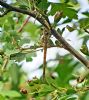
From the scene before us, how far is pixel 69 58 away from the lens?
2453mm

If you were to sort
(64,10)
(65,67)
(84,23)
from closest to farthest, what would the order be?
(64,10)
(84,23)
(65,67)

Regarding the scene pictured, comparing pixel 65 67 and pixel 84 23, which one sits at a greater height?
pixel 84 23

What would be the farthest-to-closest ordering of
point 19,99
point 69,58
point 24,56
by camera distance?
point 19,99
point 69,58
point 24,56

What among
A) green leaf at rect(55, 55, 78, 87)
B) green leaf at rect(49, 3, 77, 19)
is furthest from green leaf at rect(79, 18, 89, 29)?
green leaf at rect(55, 55, 78, 87)

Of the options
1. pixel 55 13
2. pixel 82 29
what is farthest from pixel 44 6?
pixel 82 29

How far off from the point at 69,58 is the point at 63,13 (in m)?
0.96

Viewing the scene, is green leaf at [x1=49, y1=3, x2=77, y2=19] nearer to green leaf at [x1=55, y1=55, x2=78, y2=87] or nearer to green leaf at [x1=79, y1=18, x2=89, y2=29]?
green leaf at [x1=79, y1=18, x2=89, y2=29]

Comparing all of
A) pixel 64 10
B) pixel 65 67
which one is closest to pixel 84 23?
pixel 64 10

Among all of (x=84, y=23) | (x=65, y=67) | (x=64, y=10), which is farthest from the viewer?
(x=65, y=67)

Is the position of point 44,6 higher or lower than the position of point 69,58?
higher

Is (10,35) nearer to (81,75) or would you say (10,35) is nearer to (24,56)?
(24,56)

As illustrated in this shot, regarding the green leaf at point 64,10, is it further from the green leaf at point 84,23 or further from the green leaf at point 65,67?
the green leaf at point 65,67

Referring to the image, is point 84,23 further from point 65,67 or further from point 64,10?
point 65,67

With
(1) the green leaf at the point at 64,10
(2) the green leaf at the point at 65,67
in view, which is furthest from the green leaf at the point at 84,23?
(2) the green leaf at the point at 65,67
